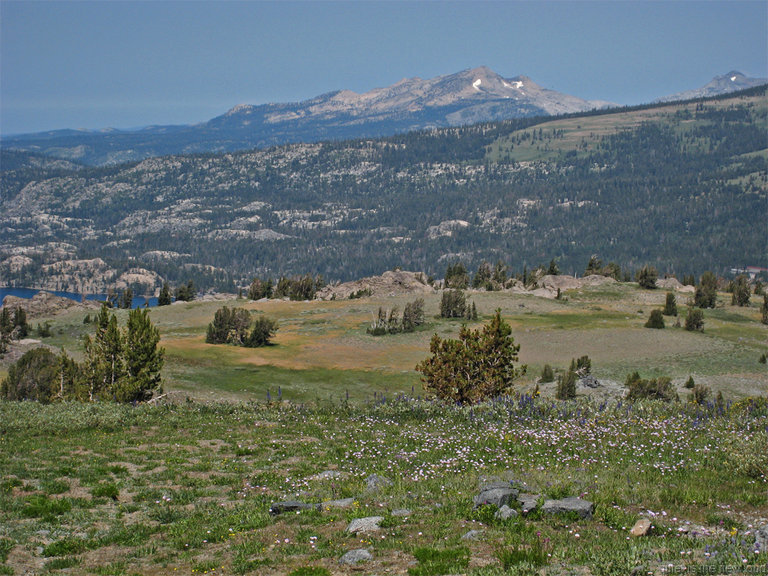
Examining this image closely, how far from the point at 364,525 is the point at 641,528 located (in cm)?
469

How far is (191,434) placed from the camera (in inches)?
880

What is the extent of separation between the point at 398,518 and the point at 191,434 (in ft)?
39.3

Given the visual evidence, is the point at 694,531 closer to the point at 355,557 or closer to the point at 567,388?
the point at 355,557

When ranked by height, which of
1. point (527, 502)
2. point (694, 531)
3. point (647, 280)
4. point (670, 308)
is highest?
point (694, 531)

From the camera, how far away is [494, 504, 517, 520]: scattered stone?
39.0ft

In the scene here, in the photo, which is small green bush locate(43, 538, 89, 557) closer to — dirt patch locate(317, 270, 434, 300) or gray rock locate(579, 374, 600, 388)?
gray rock locate(579, 374, 600, 388)

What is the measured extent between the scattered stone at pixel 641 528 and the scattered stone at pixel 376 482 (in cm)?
567

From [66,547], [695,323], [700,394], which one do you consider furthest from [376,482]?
[695,323]

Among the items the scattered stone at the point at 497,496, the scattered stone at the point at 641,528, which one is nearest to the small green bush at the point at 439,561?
the scattered stone at the point at 497,496

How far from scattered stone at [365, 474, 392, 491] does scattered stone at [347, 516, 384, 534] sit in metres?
2.50

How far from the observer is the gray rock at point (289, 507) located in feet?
44.2

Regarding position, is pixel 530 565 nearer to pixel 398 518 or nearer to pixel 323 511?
pixel 398 518

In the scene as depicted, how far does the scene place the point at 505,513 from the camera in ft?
39.3

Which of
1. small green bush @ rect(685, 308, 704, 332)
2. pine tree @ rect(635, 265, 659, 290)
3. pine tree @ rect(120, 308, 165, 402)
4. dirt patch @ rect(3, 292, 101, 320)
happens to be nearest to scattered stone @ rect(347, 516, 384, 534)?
pine tree @ rect(120, 308, 165, 402)
